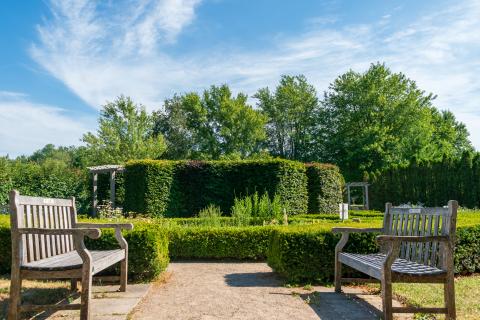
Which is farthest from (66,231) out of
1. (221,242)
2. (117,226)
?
(221,242)

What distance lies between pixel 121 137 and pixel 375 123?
59.9 ft

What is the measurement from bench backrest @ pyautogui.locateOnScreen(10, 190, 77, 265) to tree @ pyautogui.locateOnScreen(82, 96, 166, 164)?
23.4 m

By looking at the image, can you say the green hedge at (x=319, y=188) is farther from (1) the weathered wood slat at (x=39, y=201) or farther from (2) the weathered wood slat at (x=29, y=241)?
(2) the weathered wood slat at (x=29, y=241)

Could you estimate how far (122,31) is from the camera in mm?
8867

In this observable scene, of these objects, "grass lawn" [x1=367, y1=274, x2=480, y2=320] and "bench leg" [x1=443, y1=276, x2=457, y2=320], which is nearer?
"bench leg" [x1=443, y1=276, x2=457, y2=320]

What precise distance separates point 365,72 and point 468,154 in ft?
45.7

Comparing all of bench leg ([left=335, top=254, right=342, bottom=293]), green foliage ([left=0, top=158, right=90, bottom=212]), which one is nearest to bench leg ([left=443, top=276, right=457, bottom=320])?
bench leg ([left=335, top=254, right=342, bottom=293])

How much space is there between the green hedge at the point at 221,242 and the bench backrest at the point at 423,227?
3.65 meters

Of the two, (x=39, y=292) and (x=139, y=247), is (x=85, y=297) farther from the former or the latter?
(x=139, y=247)

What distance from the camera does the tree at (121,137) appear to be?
27578 millimetres

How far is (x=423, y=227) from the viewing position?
4.09 m

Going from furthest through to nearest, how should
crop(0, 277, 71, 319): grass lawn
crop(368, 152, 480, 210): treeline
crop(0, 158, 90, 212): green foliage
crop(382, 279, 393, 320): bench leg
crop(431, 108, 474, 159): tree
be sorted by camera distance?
crop(431, 108, 474, 159): tree < crop(368, 152, 480, 210): treeline < crop(0, 158, 90, 212): green foliage < crop(0, 277, 71, 319): grass lawn < crop(382, 279, 393, 320): bench leg

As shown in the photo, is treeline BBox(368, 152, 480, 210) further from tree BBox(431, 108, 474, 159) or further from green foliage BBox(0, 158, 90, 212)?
green foliage BBox(0, 158, 90, 212)

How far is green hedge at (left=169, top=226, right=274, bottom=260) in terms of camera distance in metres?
8.22
